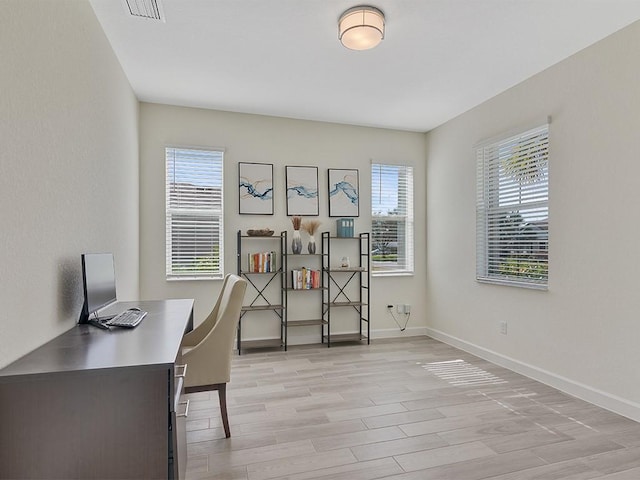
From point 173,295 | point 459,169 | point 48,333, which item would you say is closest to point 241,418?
point 48,333

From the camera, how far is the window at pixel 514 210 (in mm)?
3482

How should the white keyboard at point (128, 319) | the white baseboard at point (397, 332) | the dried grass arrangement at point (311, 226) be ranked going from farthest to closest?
the white baseboard at point (397, 332) < the dried grass arrangement at point (311, 226) < the white keyboard at point (128, 319)

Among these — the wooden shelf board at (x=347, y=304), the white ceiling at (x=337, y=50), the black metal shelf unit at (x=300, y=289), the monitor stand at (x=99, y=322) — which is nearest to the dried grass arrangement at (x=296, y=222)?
the black metal shelf unit at (x=300, y=289)

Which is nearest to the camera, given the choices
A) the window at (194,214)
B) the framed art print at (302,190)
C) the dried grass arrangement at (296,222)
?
the window at (194,214)

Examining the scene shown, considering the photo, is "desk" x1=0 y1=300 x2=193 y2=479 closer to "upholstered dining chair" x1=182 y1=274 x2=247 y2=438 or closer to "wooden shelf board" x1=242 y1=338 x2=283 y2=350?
"upholstered dining chair" x1=182 y1=274 x2=247 y2=438

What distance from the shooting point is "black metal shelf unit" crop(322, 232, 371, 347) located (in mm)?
4785

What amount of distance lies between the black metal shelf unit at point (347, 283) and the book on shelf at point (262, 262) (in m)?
0.68

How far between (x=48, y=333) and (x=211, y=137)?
3096 millimetres

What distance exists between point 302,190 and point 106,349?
3400mm

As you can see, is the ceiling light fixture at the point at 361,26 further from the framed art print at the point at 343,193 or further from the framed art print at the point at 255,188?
the framed art print at the point at 343,193

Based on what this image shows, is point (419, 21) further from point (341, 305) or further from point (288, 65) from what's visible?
point (341, 305)

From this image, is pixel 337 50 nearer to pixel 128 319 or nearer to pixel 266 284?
pixel 128 319

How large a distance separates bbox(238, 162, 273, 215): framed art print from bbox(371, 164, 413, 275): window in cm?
139

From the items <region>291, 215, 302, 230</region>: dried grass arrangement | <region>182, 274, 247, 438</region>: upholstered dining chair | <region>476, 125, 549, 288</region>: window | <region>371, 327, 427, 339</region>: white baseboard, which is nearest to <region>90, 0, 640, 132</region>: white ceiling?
<region>476, 125, 549, 288</region>: window
